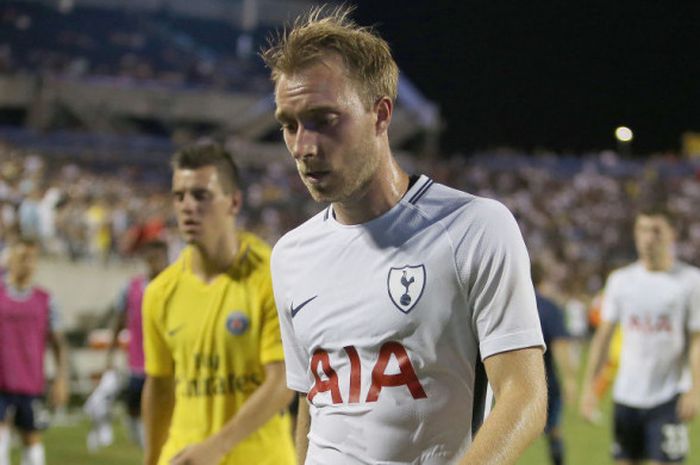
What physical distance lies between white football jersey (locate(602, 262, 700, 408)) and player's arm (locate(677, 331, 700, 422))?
0.12 metres

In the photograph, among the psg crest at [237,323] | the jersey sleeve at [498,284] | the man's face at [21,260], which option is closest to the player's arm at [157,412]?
the psg crest at [237,323]

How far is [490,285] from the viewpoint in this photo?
8.00 ft

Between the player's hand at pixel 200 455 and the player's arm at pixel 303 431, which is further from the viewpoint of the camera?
the player's hand at pixel 200 455

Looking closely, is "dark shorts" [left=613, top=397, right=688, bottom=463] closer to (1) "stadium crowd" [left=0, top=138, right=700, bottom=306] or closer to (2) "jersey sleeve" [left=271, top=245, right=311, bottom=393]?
(2) "jersey sleeve" [left=271, top=245, right=311, bottom=393]

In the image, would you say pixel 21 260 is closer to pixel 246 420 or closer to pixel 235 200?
pixel 235 200

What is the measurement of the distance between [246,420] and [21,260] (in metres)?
6.29

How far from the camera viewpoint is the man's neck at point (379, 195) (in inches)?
106

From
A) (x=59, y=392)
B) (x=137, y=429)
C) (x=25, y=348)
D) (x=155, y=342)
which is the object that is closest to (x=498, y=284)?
(x=155, y=342)

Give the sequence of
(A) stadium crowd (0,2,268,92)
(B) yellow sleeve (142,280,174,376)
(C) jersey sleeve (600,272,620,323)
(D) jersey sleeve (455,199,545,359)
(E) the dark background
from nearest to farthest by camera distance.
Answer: (D) jersey sleeve (455,199,545,359)
(B) yellow sleeve (142,280,174,376)
(C) jersey sleeve (600,272,620,323)
(A) stadium crowd (0,2,268,92)
(E) the dark background

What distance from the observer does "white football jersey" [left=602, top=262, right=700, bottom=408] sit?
26.2 feet

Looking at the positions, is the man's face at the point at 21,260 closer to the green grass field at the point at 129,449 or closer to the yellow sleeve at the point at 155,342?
the green grass field at the point at 129,449

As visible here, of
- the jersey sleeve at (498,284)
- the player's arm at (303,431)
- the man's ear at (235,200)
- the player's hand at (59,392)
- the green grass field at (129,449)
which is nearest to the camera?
the jersey sleeve at (498,284)

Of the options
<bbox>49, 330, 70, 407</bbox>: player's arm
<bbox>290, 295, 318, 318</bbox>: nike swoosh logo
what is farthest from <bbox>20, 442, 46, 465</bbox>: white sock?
<bbox>290, 295, 318, 318</bbox>: nike swoosh logo

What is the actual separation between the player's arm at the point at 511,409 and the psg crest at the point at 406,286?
22 cm
